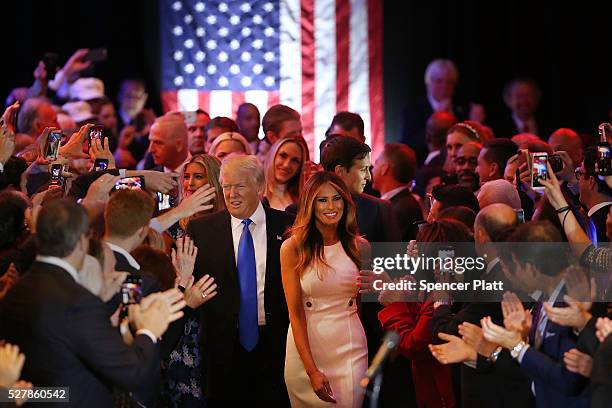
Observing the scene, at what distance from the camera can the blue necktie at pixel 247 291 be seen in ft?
19.0

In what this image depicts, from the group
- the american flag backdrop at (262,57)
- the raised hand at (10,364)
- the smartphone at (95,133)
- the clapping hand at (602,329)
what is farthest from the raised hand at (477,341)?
the american flag backdrop at (262,57)

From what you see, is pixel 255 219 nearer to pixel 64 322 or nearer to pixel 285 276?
pixel 285 276

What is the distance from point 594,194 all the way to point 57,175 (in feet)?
9.16

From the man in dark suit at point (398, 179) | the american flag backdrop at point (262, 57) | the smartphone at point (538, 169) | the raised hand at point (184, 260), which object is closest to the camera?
the raised hand at point (184, 260)

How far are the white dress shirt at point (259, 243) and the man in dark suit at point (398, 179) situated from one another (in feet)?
4.63

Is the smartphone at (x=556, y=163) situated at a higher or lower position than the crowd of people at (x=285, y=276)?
higher

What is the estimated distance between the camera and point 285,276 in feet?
17.9

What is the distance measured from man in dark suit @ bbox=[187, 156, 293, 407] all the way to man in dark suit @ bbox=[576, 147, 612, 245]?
5.23 ft

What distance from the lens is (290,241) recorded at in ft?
18.1

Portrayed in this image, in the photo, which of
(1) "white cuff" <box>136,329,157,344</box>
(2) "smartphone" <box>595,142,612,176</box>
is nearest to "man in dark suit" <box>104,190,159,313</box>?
(1) "white cuff" <box>136,329,157,344</box>

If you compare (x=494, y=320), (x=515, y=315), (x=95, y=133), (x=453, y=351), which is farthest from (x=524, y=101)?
(x=515, y=315)

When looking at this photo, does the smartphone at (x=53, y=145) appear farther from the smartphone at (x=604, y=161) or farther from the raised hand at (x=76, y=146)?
the smartphone at (x=604, y=161)

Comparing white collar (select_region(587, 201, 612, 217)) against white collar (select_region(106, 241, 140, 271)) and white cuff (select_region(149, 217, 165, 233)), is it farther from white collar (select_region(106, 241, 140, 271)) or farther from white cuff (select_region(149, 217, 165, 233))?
white collar (select_region(106, 241, 140, 271))

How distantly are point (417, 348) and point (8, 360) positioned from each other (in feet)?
6.59
